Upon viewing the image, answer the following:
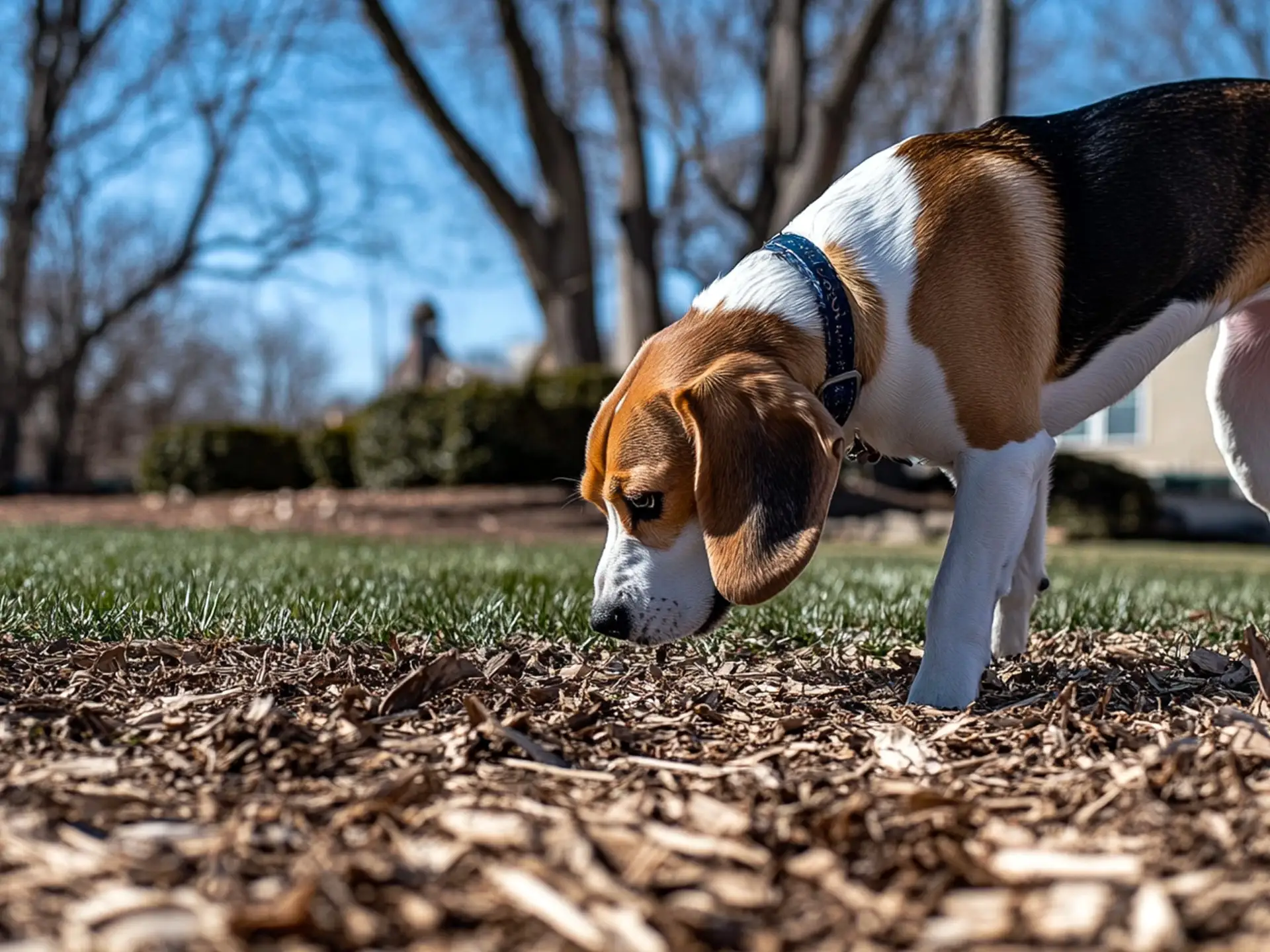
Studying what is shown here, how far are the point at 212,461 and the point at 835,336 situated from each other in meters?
19.3

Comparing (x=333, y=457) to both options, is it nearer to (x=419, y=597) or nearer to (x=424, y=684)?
(x=419, y=597)

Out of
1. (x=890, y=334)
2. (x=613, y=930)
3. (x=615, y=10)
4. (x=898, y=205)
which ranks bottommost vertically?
(x=613, y=930)

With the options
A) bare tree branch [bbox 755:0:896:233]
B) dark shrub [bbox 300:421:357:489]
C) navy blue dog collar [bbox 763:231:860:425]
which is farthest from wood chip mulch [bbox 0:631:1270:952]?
dark shrub [bbox 300:421:357:489]

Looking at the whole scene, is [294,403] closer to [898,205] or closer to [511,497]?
[511,497]

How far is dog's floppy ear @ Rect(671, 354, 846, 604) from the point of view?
112 inches

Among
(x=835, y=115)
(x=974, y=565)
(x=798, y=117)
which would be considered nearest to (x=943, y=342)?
(x=974, y=565)

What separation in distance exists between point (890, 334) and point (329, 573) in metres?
3.63

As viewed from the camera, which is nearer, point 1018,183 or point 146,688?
point 146,688

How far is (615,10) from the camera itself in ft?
59.0

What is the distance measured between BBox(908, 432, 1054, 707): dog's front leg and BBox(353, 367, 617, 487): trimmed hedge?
39.6 feet

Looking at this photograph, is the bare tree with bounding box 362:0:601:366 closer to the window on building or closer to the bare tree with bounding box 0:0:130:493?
the bare tree with bounding box 0:0:130:493

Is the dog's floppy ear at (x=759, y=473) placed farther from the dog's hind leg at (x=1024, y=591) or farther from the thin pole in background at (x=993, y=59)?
the thin pole in background at (x=993, y=59)

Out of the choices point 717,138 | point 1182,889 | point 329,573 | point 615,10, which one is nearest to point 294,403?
point 717,138

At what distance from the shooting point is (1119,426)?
29.8 m
